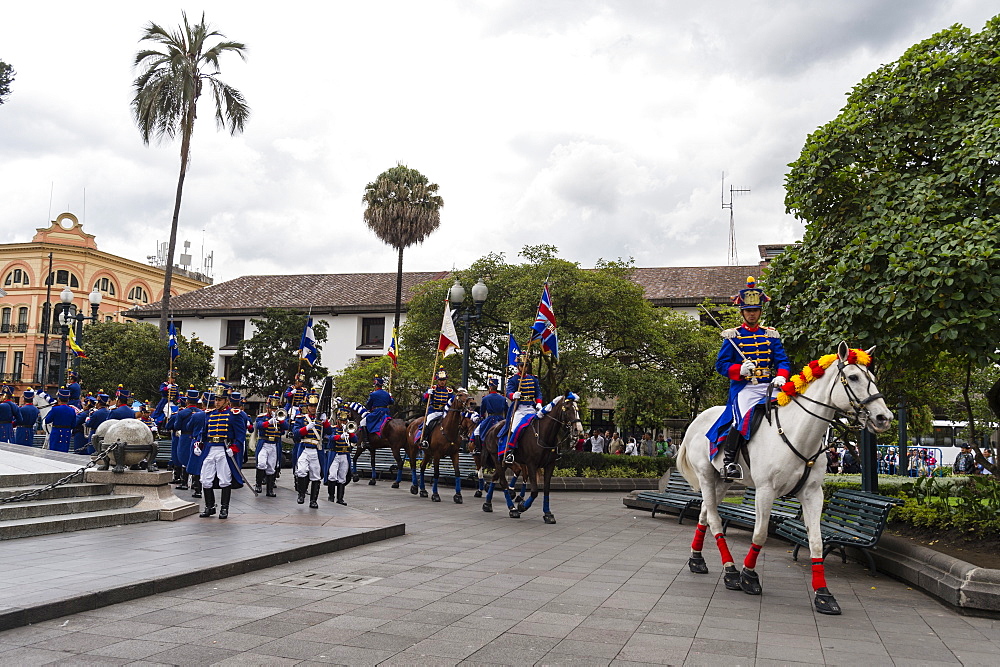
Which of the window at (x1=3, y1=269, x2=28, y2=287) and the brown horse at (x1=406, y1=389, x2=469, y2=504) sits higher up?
the window at (x1=3, y1=269, x2=28, y2=287)

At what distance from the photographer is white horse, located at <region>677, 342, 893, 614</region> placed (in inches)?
272

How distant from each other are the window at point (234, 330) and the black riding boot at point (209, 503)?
3588 cm

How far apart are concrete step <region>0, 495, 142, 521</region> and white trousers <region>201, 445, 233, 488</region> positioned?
36.9 inches

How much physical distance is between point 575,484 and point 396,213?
18.8m

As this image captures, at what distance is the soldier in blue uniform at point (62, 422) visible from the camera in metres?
18.9

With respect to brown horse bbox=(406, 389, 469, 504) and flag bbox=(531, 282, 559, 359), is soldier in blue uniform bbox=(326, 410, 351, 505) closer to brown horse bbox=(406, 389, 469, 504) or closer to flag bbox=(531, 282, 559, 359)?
brown horse bbox=(406, 389, 469, 504)

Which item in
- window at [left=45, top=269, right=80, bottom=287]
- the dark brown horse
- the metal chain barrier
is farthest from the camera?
window at [left=45, top=269, right=80, bottom=287]

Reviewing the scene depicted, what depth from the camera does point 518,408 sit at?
1410cm

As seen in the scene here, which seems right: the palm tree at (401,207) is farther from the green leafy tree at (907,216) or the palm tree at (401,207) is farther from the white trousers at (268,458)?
the green leafy tree at (907,216)

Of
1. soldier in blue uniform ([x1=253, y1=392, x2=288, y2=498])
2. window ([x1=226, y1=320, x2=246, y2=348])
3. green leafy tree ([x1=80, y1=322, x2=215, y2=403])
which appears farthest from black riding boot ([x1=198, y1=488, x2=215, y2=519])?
window ([x1=226, y1=320, x2=246, y2=348])

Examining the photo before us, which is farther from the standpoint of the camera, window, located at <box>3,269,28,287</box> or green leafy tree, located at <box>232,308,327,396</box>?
window, located at <box>3,269,28,287</box>

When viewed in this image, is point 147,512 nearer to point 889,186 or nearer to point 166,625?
point 166,625

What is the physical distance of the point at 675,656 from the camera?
5.45 m

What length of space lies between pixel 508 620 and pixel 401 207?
30.7 metres
